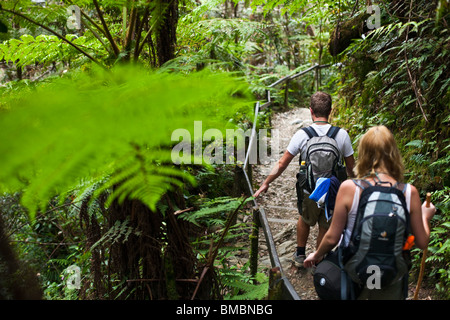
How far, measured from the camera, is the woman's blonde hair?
7.13 ft

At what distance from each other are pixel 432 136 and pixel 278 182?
315cm

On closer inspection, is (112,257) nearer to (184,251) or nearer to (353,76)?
(184,251)

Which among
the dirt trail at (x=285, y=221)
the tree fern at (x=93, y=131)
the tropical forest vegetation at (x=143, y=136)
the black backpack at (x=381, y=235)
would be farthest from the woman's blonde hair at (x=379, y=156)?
the dirt trail at (x=285, y=221)

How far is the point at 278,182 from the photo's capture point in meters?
7.38

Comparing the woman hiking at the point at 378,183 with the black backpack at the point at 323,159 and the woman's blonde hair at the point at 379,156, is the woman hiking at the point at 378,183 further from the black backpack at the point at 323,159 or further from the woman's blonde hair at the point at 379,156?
the black backpack at the point at 323,159

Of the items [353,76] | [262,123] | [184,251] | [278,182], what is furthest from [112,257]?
[262,123]

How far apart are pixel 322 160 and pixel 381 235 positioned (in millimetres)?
1159

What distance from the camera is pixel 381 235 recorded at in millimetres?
1939

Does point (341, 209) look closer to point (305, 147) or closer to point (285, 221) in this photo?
point (305, 147)

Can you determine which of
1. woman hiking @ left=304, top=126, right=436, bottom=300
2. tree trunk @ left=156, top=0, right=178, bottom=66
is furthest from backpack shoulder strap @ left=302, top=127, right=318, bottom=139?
tree trunk @ left=156, top=0, right=178, bottom=66

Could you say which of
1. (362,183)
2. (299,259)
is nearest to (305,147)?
(362,183)

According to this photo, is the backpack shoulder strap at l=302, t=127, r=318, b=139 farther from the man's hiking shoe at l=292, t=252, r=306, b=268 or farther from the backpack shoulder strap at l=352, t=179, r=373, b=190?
the man's hiking shoe at l=292, t=252, r=306, b=268
